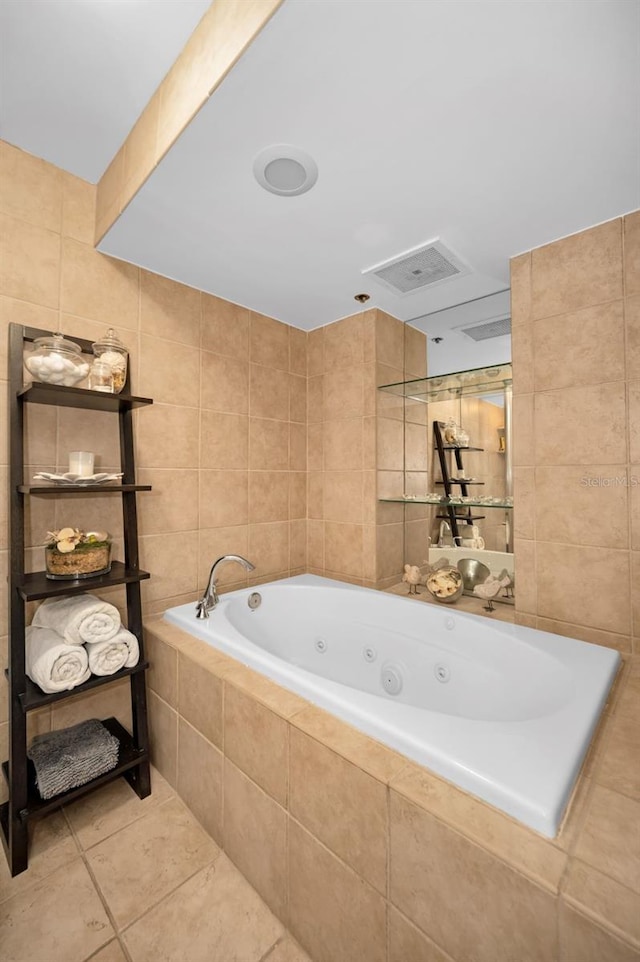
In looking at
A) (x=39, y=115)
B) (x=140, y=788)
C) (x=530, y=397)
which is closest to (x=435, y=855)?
(x=140, y=788)

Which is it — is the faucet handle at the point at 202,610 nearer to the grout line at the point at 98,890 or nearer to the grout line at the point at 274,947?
the grout line at the point at 98,890

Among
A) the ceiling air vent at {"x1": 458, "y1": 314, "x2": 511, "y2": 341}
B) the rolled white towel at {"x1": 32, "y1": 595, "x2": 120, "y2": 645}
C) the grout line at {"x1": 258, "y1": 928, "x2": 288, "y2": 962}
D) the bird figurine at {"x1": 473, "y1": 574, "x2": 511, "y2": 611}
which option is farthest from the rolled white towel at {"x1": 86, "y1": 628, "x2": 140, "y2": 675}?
the ceiling air vent at {"x1": 458, "y1": 314, "x2": 511, "y2": 341}

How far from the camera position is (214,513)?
207 cm

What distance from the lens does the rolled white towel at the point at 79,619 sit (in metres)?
1.36

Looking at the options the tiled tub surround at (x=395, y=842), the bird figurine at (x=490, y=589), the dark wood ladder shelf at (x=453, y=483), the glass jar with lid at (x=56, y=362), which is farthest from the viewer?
the dark wood ladder shelf at (x=453, y=483)

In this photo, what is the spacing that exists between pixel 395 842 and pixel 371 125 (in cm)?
175

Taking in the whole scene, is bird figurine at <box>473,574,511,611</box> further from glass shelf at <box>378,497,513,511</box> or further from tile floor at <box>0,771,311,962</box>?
tile floor at <box>0,771,311,962</box>

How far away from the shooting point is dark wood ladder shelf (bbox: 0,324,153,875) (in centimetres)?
125

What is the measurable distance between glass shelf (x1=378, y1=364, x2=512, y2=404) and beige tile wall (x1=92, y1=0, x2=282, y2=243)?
1416 mm

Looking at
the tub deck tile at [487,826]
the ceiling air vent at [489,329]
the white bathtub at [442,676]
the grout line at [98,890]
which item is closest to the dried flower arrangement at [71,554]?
the white bathtub at [442,676]

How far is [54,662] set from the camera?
129 cm

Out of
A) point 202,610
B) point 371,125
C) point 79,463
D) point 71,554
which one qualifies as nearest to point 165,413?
point 79,463

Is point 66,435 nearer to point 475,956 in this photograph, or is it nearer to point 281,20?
point 281,20

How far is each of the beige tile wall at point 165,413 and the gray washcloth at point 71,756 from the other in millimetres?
87
